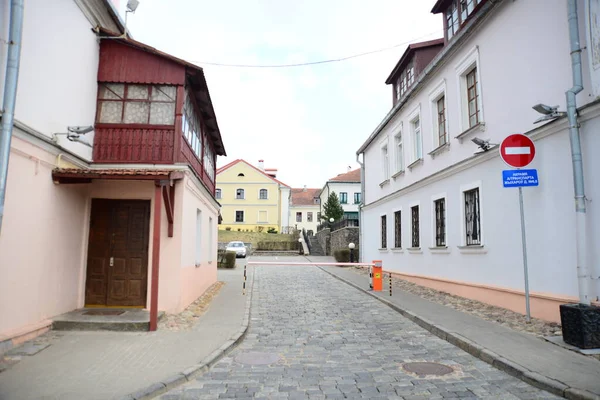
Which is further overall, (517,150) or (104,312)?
(104,312)

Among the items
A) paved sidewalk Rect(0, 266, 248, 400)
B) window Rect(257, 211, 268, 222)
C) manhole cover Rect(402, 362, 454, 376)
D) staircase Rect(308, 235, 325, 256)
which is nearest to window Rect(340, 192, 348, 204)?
window Rect(257, 211, 268, 222)

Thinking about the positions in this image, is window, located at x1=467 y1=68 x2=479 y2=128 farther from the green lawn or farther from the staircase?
the green lawn

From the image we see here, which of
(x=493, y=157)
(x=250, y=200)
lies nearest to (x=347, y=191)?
(x=250, y=200)

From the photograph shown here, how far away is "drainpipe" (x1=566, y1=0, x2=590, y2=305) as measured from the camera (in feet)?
21.6

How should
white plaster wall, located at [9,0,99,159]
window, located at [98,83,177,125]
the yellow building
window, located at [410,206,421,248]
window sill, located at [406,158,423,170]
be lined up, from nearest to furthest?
white plaster wall, located at [9,0,99,159] → window, located at [98,83,177,125] → window sill, located at [406,158,423,170] → window, located at [410,206,421,248] → the yellow building

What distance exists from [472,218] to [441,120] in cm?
376

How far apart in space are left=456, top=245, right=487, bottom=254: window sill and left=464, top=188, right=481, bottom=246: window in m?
0.15

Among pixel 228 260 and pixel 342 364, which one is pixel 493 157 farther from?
pixel 228 260

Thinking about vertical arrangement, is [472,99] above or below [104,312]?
above

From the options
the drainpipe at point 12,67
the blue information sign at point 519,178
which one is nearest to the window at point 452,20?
Result: the blue information sign at point 519,178

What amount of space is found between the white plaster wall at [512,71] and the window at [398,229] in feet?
12.4

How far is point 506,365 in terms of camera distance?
18.3ft

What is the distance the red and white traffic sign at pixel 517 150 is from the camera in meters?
7.81

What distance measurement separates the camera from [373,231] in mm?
21156
